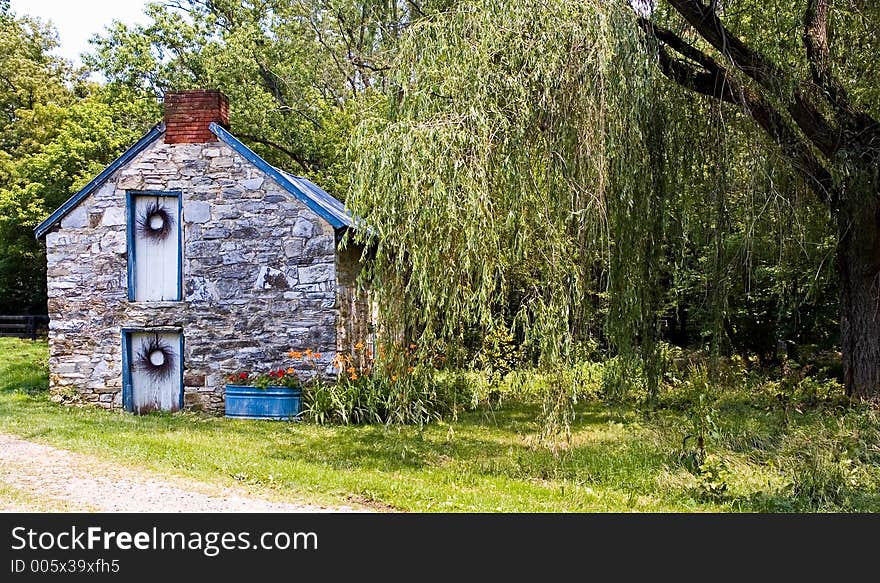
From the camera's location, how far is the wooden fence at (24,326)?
68.1ft

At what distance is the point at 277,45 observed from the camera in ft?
65.4

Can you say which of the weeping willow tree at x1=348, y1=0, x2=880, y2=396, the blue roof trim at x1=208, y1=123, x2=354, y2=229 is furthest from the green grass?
the blue roof trim at x1=208, y1=123, x2=354, y2=229

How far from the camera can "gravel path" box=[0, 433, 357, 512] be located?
5.64 meters

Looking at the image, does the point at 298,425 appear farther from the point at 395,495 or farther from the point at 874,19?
the point at 874,19

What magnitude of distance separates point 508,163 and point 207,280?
623 cm

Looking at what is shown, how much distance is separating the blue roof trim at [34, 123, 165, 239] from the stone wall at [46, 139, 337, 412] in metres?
0.09

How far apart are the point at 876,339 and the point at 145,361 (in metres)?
9.70

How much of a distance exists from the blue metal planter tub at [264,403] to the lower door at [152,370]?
3.45 feet

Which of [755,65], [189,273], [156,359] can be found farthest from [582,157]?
[156,359]

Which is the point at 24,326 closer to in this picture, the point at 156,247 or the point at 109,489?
the point at 156,247

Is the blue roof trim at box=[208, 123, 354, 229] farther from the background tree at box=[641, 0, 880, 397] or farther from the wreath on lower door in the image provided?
the background tree at box=[641, 0, 880, 397]

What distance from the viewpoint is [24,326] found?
20688mm

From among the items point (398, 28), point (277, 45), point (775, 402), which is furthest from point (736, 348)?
point (277, 45)

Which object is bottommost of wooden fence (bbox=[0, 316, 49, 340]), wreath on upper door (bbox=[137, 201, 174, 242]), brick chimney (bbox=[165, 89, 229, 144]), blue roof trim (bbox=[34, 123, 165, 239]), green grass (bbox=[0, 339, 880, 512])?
green grass (bbox=[0, 339, 880, 512])
